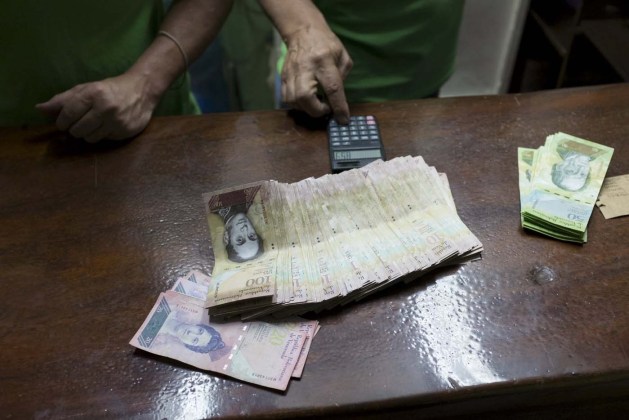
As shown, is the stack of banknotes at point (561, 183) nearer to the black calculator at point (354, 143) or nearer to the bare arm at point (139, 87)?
the black calculator at point (354, 143)

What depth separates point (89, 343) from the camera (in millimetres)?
661

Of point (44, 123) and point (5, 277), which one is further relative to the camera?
point (44, 123)

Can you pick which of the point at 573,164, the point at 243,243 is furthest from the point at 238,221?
the point at 573,164

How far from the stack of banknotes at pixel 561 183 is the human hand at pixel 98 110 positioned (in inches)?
26.2

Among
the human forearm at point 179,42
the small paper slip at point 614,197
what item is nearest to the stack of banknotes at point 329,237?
the small paper slip at point 614,197

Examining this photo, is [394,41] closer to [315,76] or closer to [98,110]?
[315,76]

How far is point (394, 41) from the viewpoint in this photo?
1135mm

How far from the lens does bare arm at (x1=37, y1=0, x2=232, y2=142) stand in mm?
923

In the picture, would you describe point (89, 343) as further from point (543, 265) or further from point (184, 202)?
point (543, 265)

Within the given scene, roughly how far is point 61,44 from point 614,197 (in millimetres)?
960

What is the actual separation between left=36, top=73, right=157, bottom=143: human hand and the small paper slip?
77 centimetres

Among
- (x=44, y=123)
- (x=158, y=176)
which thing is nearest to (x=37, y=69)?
(x=44, y=123)

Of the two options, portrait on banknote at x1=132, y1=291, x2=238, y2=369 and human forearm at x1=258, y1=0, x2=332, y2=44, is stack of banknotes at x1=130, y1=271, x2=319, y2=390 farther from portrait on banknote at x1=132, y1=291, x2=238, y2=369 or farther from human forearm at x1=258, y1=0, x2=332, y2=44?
human forearm at x1=258, y1=0, x2=332, y2=44

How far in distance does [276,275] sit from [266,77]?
4.60 feet
